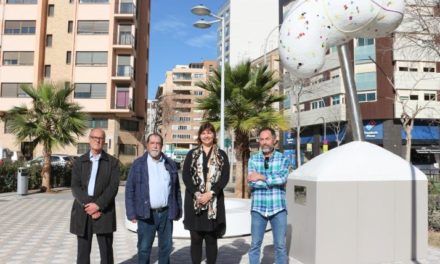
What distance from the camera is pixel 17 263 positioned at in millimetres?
6414

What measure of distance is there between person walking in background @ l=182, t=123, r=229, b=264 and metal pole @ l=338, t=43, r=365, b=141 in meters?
2.50

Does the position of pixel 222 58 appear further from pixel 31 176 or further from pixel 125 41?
pixel 125 41

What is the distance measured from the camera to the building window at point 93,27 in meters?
43.2

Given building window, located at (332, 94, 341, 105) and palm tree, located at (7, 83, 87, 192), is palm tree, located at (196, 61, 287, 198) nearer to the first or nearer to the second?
palm tree, located at (7, 83, 87, 192)

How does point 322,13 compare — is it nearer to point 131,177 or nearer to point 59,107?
point 131,177

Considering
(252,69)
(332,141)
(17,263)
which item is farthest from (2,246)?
(332,141)

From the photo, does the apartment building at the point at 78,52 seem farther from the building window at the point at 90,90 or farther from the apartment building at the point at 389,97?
the apartment building at the point at 389,97

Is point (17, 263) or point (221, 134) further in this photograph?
point (221, 134)

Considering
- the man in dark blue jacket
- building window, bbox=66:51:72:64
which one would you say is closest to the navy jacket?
the man in dark blue jacket

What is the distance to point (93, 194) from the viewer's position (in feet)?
15.7

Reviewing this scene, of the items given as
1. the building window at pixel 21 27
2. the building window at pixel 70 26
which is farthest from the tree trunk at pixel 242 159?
the building window at pixel 21 27

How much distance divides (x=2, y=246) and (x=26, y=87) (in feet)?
42.8

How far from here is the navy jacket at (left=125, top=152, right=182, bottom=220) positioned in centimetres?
496

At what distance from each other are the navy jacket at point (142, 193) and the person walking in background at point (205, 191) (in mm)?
258
